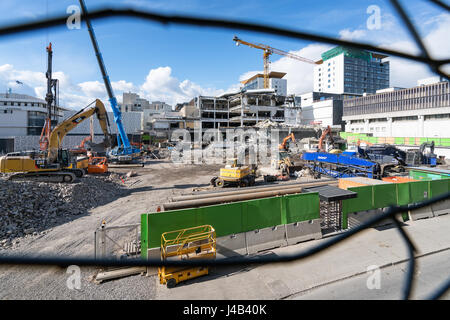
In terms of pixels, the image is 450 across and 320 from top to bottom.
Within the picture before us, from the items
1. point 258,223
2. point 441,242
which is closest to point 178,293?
point 258,223

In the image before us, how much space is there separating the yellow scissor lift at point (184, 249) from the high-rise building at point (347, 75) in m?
125

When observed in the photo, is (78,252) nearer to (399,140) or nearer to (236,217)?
(236,217)

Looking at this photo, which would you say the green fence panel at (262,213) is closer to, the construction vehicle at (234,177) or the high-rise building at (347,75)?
the construction vehicle at (234,177)

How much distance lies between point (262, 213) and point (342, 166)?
13906 millimetres

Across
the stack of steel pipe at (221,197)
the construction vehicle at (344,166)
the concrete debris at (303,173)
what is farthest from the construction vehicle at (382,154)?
the stack of steel pipe at (221,197)

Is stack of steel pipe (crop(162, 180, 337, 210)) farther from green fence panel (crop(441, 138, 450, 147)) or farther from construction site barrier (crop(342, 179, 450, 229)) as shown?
green fence panel (crop(441, 138, 450, 147))

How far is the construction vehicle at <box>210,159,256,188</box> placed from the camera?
17.7 metres

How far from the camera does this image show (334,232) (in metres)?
10.2

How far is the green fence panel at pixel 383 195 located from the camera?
1121cm

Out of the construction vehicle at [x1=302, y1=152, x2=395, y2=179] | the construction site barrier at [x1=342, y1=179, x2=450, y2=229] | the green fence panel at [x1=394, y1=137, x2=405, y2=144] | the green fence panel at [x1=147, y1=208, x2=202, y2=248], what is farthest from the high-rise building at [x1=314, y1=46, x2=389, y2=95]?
the green fence panel at [x1=147, y1=208, x2=202, y2=248]

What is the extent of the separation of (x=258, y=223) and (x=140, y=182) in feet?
51.2

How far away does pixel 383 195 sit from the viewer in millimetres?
11383
